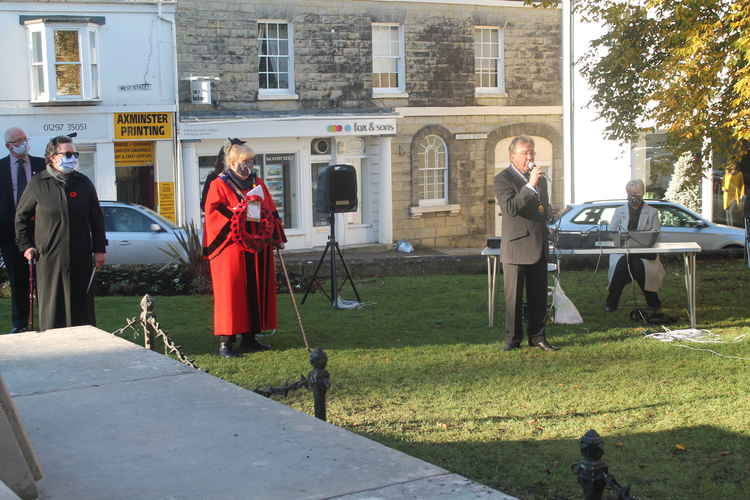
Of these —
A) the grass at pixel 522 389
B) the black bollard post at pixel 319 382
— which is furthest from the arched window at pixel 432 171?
the black bollard post at pixel 319 382

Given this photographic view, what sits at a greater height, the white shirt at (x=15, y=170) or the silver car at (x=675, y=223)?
the white shirt at (x=15, y=170)

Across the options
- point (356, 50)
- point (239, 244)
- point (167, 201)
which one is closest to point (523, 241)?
point (239, 244)

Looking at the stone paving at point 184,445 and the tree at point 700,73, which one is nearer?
the stone paving at point 184,445

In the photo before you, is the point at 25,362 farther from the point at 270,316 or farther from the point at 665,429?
the point at 665,429

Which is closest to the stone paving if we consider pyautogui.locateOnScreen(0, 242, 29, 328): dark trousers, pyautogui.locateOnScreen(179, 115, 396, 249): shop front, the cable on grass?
pyautogui.locateOnScreen(0, 242, 29, 328): dark trousers

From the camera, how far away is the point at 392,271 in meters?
17.6

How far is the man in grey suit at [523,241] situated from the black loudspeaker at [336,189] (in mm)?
4046

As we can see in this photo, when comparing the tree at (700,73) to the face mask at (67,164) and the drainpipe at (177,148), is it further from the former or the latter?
the drainpipe at (177,148)

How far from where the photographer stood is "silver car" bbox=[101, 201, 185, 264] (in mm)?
19766

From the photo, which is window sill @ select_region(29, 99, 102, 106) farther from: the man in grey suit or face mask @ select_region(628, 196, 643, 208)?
the man in grey suit

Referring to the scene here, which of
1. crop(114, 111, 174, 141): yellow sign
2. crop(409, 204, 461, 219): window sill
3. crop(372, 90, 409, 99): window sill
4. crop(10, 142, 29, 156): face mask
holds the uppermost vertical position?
crop(372, 90, 409, 99): window sill

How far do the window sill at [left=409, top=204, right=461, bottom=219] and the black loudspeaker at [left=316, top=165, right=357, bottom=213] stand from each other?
53.6 ft

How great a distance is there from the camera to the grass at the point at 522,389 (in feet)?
19.4

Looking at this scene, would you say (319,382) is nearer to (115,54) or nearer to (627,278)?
(627,278)
